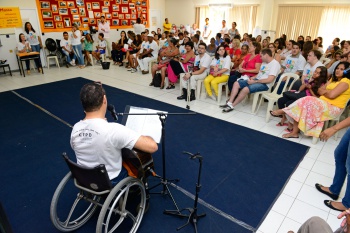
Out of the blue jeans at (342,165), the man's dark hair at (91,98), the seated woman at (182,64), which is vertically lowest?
the blue jeans at (342,165)

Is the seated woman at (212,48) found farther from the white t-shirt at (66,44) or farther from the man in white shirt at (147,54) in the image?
the white t-shirt at (66,44)

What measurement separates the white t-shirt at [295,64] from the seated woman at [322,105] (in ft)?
4.43

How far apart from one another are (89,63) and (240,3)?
626cm

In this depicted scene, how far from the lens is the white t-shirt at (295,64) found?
448 cm

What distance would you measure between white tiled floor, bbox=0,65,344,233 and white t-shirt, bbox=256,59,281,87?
642mm

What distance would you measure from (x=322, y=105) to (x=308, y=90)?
47 centimetres

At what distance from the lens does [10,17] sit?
685 centimetres

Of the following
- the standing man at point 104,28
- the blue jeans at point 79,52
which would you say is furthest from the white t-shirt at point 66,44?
the standing man at point 104,28

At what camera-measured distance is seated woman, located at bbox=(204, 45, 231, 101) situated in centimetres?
Answer: 461

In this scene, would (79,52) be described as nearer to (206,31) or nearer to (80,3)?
(80,3)

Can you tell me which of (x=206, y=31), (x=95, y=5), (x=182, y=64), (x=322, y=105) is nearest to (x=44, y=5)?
(x=95, y=5)

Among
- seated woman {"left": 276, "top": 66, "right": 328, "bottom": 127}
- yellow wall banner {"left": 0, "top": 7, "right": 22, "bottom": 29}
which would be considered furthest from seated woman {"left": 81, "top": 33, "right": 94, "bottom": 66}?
seated woman {"left": 276, "top": 66, "right": 328, "bottom": 127}

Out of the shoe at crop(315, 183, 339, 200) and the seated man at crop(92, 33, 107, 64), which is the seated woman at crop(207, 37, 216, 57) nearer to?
the seated man at crop(92, 33, 107, 64)

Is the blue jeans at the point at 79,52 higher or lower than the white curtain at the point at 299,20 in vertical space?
lower
